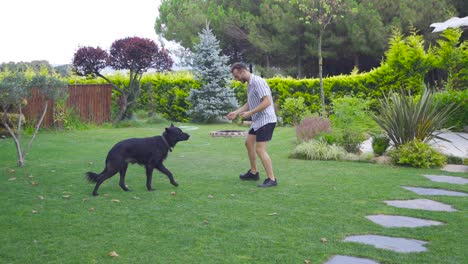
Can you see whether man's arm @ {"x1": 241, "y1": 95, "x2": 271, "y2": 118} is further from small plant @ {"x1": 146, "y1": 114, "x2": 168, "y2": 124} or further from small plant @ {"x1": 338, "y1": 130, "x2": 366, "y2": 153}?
small plant @ {"x1": 146, "y1": 114, "x2": 168, "y2": 124}

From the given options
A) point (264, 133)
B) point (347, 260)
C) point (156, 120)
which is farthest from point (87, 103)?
point (347, 260)

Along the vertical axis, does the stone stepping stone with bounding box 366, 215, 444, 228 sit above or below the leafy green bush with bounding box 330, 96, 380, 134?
below

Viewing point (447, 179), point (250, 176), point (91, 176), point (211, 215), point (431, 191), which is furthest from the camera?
point (447, 179)

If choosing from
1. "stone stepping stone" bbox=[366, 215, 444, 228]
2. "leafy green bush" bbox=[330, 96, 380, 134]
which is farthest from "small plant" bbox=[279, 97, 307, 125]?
"stone stepping stone" bbox=[366, 215, 444, 228]

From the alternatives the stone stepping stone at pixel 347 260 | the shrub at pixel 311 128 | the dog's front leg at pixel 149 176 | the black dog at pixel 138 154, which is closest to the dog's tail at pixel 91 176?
the black dog at pixel 138 154

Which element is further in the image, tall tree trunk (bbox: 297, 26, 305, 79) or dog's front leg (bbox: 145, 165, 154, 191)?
tall tree trunk (bbox: 297, 26, 305, 79)

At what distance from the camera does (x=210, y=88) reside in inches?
746

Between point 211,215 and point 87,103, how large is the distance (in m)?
12.8

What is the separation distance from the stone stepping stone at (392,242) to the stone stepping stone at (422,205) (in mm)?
1467

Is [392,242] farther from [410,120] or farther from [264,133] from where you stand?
[410,120]

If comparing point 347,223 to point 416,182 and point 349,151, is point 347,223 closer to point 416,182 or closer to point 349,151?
point 416,182

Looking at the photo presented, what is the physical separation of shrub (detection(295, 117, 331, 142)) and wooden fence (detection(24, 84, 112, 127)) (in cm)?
836

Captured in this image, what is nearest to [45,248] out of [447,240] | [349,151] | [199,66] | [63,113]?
[447,240]

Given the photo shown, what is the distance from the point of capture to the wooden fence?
15820 mm
